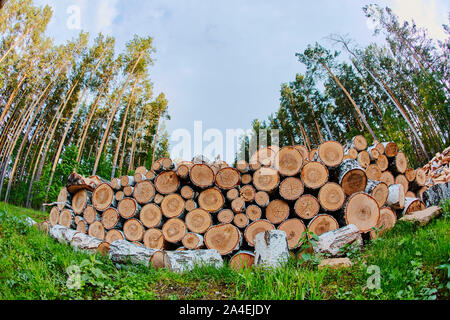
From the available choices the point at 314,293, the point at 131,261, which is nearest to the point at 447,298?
the point at 314,293

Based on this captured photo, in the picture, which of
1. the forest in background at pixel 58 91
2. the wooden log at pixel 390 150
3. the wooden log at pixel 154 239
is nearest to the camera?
the wooden log at pixel 154 239

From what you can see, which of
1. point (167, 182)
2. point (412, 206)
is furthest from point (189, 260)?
point (412, 206)

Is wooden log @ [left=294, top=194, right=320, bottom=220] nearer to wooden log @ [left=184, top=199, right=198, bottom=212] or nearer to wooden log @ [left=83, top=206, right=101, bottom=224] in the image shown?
wooden log @ [left=184, top=199, right=198, bottom=212]

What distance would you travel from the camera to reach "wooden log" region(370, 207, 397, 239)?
12.9 feet

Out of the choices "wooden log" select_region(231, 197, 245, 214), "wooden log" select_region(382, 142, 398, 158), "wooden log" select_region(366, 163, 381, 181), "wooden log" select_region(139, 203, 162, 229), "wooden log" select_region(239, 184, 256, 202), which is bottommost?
"wooden log" select_region(139, 203, 162, 229)

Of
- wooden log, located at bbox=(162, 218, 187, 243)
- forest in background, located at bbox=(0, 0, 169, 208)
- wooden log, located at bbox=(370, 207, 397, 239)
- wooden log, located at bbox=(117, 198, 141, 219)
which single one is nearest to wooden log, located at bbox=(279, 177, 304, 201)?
wooden log, located at bbox=(370, 207, 397, 239)

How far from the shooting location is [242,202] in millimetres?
4617

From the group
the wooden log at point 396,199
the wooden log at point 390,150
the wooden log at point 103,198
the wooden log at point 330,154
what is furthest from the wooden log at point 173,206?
the wooden log at point 390,150

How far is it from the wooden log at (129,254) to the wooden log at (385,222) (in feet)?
11.4

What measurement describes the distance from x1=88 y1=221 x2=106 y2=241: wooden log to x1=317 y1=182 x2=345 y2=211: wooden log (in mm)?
4270

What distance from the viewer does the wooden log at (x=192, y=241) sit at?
4281 millimetres

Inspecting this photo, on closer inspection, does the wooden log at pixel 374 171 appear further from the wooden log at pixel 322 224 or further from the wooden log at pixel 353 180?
the wooden log at pixel 322 224

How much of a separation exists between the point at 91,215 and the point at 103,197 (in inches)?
17.7

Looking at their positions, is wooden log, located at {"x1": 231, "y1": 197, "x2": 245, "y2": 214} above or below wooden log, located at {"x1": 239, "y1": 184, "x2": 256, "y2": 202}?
below
